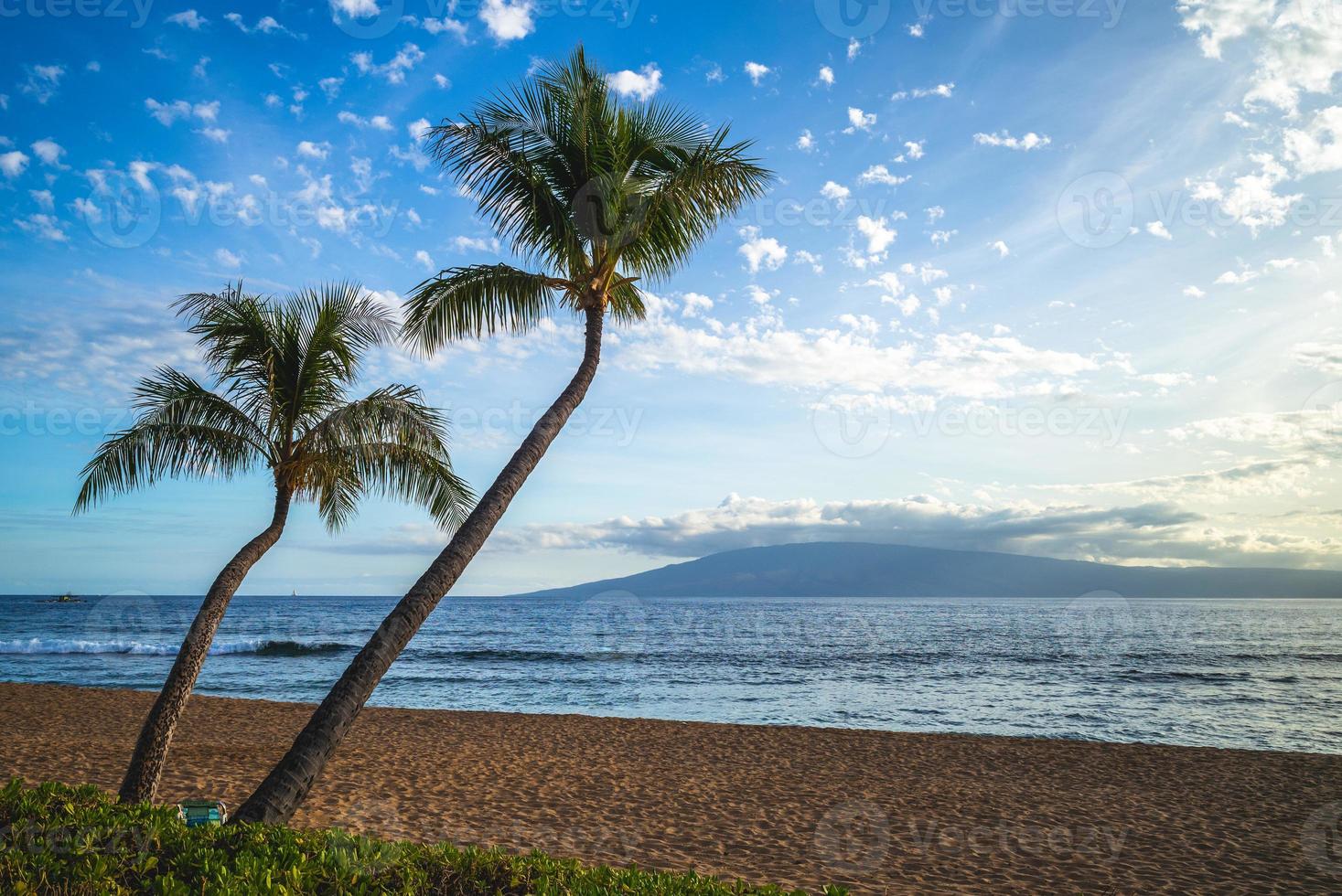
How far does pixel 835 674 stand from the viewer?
29.8 m

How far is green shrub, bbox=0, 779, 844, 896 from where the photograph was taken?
344cm

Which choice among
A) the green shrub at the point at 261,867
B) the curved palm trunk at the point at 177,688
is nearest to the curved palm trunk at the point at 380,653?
the green shrub at the point at 261,867

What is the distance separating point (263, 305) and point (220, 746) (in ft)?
28.1

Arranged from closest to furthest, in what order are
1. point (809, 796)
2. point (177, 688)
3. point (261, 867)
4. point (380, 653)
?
point (261, 867) < point (380, 653) < point (177, 688) < point (809, 796)

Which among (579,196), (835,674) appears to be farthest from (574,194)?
(835,674)

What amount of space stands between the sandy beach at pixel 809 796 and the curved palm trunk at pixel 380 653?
342 cm

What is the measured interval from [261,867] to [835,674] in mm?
28548

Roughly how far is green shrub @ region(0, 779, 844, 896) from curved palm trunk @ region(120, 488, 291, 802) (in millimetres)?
2453

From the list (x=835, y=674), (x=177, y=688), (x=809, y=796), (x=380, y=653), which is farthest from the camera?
(x=835, y=674)

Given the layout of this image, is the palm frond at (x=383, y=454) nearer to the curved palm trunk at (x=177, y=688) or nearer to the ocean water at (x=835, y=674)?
the curved palm trunk at (x=177, y=688)

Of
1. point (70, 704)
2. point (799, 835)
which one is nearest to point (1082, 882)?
point (799, 835)

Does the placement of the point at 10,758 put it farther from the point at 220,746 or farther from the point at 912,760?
the point at 912,760

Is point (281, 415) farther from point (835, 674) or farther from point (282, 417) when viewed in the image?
point (835, 674)

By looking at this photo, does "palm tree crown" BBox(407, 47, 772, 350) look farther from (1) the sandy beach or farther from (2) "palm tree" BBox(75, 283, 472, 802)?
(1) the sandy beach
